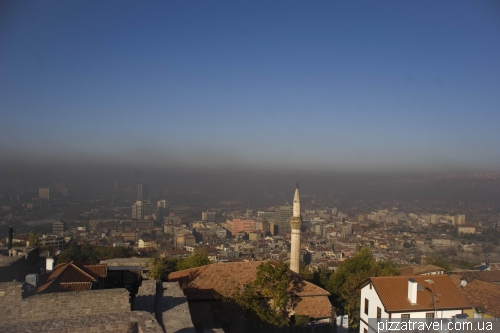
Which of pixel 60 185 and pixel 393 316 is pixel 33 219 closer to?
A: pixel 60 185

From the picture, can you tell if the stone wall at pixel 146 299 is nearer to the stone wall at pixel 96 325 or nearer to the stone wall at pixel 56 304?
the stone wall at pixel 56 304

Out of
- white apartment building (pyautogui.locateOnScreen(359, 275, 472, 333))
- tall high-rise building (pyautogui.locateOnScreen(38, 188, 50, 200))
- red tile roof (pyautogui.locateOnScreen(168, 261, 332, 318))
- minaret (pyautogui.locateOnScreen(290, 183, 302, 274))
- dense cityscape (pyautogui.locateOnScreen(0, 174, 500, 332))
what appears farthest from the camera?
tall high-rise building (pyautogui.locateOnScreen(38, 188, 50, 200))

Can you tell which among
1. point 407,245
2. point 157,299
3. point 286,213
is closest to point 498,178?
point 407,245

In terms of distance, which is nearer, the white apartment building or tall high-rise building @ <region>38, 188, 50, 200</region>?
the white apartment building

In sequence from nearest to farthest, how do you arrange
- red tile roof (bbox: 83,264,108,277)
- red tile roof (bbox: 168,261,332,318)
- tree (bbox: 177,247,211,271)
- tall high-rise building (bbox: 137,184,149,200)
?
red tile roof (bbox: 168,261,332,318) → red tile roof (bbox: 83,264,108,277) → tree (bbox: 177,247,211,271) → tall high-rise building (bbox: 137,184,149,200)

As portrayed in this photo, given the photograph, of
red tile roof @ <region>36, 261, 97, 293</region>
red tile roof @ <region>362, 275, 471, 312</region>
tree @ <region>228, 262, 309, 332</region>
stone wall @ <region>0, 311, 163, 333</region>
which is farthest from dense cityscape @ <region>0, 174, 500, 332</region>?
stone wall @ <region>0, 311, 163, 333</region>

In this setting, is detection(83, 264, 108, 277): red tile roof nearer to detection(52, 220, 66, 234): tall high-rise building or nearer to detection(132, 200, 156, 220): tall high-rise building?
detection(52, 220, 66, 234): tall high-rise building

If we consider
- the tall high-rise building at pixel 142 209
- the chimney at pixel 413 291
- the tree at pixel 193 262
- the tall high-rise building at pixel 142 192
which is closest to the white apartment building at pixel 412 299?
the chimney at pixel 413 291
